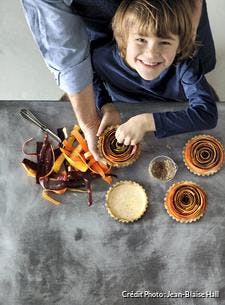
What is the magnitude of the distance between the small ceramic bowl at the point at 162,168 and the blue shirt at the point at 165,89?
8 centimetres

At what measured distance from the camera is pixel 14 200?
143 cm

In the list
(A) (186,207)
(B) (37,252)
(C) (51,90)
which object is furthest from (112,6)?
(C) (51,90)

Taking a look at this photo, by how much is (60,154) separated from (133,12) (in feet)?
1.46

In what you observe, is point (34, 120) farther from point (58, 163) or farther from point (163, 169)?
point (163, 169)

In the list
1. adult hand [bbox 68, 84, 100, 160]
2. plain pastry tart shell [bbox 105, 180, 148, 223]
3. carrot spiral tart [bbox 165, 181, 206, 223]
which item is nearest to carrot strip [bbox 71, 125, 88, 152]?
adult hand [bbox 68, 84, 100, 160]

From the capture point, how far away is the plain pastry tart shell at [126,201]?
1397 mm

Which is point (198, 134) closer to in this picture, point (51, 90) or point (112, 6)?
point (112, 6)

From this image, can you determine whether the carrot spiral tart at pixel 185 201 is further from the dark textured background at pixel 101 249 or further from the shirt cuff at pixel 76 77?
the shirt cuff at pixel 76 77

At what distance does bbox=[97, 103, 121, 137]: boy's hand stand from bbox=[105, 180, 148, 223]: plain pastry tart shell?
156mm

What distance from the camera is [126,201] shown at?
141 centimetres

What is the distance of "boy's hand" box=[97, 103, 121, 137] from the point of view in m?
1.41

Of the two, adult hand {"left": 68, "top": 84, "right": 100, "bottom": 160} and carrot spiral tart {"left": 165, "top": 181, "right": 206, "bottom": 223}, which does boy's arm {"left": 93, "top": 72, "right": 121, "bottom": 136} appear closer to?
adult hand {"left": 68, "top": 84, "right": 100, "bottom": 160}

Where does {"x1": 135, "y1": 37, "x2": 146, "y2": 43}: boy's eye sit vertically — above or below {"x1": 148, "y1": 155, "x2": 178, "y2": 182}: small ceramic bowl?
above

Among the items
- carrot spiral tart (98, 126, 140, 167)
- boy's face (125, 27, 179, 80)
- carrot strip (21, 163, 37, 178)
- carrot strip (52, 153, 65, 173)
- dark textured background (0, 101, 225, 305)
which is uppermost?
boy's face (125, 27, 179, 80)
